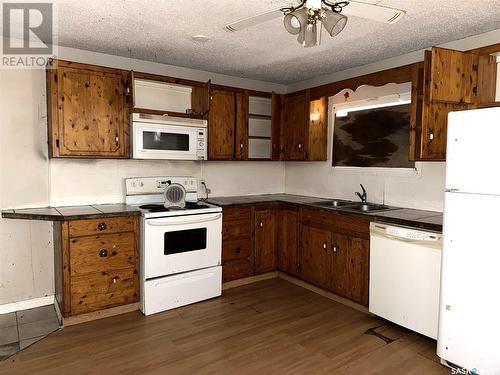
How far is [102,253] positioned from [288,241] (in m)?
2.04

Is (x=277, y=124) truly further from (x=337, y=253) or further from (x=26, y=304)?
(x=26, y=304)

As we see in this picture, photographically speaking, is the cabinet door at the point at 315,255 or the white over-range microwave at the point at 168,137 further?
the cabinet door at the point at 315,255

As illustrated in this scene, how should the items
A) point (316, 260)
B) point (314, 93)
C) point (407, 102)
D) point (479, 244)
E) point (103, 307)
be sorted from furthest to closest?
point (314, 93) → point (316, 260) → point (407, 102) → point (103, 307) → point (479, 244)

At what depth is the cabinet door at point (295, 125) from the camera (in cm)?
428

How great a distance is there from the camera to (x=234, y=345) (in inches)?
108

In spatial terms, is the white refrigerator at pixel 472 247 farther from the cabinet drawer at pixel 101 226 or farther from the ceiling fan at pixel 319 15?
the cabinet drawer at pixel 101 226

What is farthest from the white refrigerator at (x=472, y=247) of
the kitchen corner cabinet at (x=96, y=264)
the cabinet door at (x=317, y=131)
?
the kitchen corner cabinet at (x=96, y=264)

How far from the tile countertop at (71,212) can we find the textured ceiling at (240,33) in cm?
150

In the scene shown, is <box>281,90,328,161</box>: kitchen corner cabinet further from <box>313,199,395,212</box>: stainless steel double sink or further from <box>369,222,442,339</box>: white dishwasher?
<box>369,222,442,339</box>: white dishwasher

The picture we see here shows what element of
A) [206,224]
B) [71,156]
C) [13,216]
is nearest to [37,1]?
[71,156]

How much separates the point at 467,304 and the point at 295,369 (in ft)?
3.94

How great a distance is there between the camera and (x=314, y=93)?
4148mm

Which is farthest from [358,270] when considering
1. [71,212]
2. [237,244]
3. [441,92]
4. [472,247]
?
[71,212]

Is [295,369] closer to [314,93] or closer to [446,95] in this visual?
[446,95]
